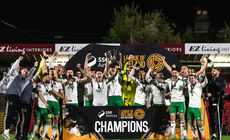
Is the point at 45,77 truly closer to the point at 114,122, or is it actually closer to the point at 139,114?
the point at 114,122

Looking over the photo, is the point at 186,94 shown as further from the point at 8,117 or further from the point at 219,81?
the point at 8,117

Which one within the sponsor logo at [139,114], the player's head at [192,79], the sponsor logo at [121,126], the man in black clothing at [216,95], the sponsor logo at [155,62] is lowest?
the sponsor logo at [121,126]

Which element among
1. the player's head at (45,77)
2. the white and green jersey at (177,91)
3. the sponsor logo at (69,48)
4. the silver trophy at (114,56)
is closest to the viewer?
the player's head at (45,77)

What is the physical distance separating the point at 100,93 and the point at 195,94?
10.5 feet

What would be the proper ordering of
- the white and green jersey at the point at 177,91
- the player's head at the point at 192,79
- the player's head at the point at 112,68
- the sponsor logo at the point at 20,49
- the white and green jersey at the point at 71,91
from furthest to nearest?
the sponsor logo at the point at 20,49
the player's head at the point at 112,68
the white and green jersey at the point at 71,91
the player's head at the point at 192,79
the white and green jersey at the point at 177,91

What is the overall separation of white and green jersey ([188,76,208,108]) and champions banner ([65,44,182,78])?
14.5ft

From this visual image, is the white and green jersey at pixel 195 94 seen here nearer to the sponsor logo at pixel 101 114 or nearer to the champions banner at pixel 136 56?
the sponsor logo at pixel 101 114

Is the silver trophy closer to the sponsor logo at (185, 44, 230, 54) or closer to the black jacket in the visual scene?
the black jacket

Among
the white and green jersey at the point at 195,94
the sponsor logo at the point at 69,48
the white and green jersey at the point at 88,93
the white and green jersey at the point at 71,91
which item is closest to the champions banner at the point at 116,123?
the white and green jersey at the point at 195,94

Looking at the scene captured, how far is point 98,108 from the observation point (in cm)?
1283

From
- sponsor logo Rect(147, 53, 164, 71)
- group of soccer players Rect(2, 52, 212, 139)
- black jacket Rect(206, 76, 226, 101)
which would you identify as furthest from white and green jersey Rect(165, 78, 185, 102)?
sponsor logo Rect(147, 53, 164, 71)

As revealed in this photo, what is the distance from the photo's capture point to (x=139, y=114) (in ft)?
42.0

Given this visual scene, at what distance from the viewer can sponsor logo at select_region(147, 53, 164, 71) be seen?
17.6 metres

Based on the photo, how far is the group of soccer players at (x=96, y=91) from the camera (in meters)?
12.1
